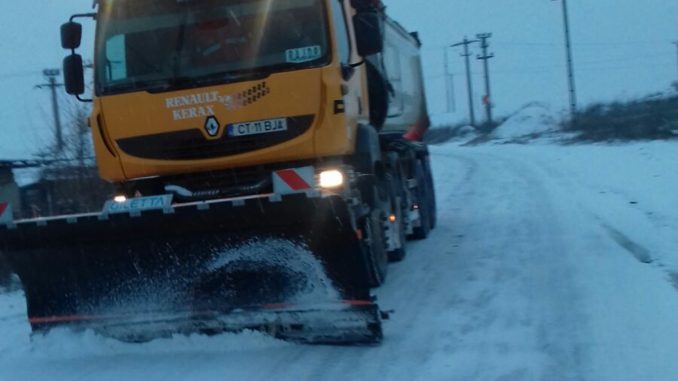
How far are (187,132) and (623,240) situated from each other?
19.2 feet

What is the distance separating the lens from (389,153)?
10109mm

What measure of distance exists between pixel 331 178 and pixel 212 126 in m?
1.15

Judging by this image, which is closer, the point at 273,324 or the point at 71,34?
the point at 273,324

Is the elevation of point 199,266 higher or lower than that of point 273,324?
higher

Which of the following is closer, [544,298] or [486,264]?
[544,298]

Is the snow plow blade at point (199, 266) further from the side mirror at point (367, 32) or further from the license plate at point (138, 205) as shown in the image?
the side mirror at point (367, 32)

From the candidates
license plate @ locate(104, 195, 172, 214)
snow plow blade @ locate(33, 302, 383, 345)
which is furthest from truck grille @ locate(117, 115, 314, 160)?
snow plow blade @ locate(33, 302, 383, 345)

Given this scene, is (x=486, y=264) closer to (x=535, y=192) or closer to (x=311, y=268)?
(x=311, y=268)

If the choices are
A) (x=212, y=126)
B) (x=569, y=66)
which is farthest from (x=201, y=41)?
(x=569, y=66)

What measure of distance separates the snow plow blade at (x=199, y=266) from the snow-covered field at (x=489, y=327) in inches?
8.0

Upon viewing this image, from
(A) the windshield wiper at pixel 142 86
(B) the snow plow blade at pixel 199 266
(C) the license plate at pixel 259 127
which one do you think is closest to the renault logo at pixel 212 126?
(C) the license plate at pixel 259 127

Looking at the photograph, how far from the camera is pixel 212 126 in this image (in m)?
7.34

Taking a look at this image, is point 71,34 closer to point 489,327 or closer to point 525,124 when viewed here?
point 489,327

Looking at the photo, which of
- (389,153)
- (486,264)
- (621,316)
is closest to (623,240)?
(486,264)
